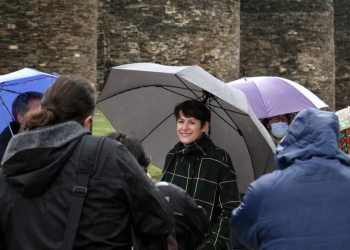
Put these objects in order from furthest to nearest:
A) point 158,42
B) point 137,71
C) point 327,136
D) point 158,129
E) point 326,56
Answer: point 326,56 → point 158,42 → point 158,129 → point 137,71 → point 327,136

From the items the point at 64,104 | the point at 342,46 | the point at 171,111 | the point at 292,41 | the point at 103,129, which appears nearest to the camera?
the point at 64,104

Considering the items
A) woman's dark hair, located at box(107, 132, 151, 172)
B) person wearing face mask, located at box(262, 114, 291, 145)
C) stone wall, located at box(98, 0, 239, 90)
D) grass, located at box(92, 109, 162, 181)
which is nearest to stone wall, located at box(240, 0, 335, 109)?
stone wall, located at box(98, 0, 239, 90)

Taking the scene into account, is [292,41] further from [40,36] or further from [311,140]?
[311,140]

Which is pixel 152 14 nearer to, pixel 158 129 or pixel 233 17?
pixel 233 17

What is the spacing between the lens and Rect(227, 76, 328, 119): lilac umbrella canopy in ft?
17.9

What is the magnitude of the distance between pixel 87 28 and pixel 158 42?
3200mm

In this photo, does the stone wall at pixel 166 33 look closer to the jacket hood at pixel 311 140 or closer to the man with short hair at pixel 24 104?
the man with short hair at pixel 24 104

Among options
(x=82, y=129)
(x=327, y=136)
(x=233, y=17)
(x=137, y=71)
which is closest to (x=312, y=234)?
(x=327, y=136)

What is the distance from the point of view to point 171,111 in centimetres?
566

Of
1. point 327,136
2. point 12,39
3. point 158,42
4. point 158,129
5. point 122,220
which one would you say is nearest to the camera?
point 122,220

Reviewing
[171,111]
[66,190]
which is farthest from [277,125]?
[66,190]

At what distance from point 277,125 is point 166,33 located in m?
12.4

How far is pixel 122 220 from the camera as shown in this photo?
3010mm

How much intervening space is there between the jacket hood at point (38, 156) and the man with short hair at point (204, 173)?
1540 millimetres
